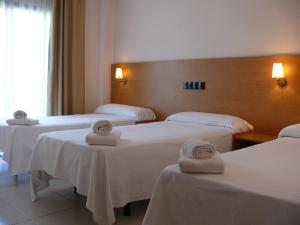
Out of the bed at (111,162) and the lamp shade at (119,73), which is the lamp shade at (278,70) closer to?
the bed at (111,162)

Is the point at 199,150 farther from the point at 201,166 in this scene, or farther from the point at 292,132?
the point at 292,132

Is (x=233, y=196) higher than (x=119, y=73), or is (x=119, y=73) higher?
(x=119, y=73)

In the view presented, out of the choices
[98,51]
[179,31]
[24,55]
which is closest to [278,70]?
[179,31]

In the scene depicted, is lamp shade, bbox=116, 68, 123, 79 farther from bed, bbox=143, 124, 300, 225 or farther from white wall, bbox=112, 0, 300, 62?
bed, bbox=143, 124, 300, 225

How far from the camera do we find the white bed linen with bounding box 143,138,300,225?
1361mm

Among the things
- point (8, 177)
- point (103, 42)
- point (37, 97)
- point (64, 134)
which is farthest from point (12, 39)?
point (64, 134)

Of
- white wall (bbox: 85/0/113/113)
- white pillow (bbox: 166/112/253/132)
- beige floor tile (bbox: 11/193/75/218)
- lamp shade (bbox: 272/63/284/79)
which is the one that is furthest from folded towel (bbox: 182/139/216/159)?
white wall (bbox: 85/0/113/113)

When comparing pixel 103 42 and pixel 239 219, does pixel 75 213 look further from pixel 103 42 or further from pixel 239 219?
pixel 103 42

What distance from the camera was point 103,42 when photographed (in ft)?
16.9

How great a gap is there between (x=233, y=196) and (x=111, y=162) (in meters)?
1.09

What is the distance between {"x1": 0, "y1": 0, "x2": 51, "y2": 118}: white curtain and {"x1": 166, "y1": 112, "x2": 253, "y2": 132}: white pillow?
2135mm

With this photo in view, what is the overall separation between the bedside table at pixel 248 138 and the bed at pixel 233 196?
1.17 m

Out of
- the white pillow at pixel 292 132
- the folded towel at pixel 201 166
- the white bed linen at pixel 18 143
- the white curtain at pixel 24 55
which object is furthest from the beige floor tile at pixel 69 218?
the white curtain at pixel 24 55

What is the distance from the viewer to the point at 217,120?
3.47m
